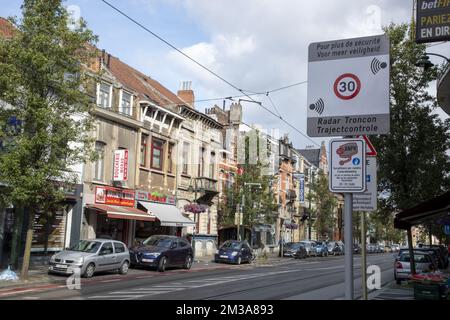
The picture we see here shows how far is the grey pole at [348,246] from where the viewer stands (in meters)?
4.25

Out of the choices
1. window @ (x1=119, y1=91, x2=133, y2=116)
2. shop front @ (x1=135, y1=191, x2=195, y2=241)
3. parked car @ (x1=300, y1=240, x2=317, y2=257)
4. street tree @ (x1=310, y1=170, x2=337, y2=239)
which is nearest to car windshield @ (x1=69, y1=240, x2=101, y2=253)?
shop front @ (x1=135, y1=191, x2=195, y2=241)

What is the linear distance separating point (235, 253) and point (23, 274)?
16922 mm

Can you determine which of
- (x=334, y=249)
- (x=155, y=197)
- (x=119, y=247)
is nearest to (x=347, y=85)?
(x=119, y=247)

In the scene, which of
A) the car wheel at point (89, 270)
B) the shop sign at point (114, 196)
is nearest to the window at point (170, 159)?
the shop sign at point (114, 196)

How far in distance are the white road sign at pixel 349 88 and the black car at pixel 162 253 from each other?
2011 centimetres

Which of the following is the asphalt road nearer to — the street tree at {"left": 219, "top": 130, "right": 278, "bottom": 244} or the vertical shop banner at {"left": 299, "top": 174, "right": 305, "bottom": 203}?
the street tree at {"left": 219, "top": 130, "right": 278, "bottom": 244}

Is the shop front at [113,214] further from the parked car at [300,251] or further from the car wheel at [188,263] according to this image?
the parked car at [300,251]

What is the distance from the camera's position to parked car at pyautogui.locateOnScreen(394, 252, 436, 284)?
69.6ft

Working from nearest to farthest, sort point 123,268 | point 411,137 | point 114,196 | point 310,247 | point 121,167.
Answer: point 411,137 < point 123,268 < point 121,167 < point 114,196 < point 310,247

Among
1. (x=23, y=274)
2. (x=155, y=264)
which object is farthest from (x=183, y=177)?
(x=23, y=274)

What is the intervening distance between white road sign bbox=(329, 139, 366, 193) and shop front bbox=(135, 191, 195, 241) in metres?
26.3

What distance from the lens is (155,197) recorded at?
108 feet

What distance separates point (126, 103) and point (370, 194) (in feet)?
81.7

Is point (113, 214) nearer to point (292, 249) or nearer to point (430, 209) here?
point (430, 209)
